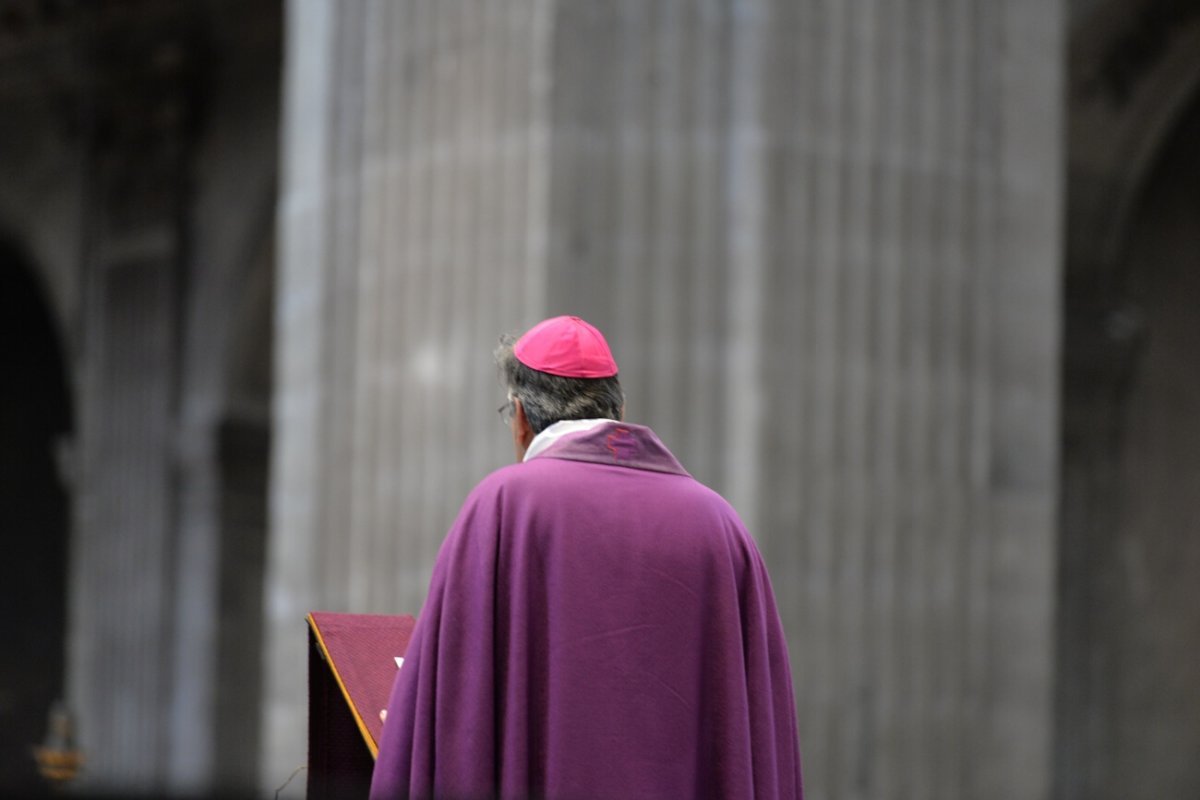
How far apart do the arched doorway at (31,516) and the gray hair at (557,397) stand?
1371cm

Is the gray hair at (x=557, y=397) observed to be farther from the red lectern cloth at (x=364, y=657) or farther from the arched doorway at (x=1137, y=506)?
the arched doorway at (x=1137, y=506)

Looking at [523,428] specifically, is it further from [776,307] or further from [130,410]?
[130,410]

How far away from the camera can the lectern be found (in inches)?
136

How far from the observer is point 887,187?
639cm

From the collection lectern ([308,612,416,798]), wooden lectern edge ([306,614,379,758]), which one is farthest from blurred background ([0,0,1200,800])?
wooden lectern edge ([306,614,379,758])

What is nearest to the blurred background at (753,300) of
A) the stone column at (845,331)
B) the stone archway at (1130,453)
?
the stone column at (845,331)

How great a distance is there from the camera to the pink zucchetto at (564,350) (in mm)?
3404

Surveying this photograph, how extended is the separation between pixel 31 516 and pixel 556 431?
14287 millimetres

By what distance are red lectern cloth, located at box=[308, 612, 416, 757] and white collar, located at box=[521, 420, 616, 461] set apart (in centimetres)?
41

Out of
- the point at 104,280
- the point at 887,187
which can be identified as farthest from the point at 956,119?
the point at 104,280

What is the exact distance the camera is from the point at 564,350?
11.2 feet

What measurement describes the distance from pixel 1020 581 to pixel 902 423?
0.62 m

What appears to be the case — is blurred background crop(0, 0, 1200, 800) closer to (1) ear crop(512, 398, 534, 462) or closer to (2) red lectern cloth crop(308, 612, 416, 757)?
(2) red lectern cloth crop(308, 612, 416, 757)

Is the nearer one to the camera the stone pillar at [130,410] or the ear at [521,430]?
the ear at [521,430]
